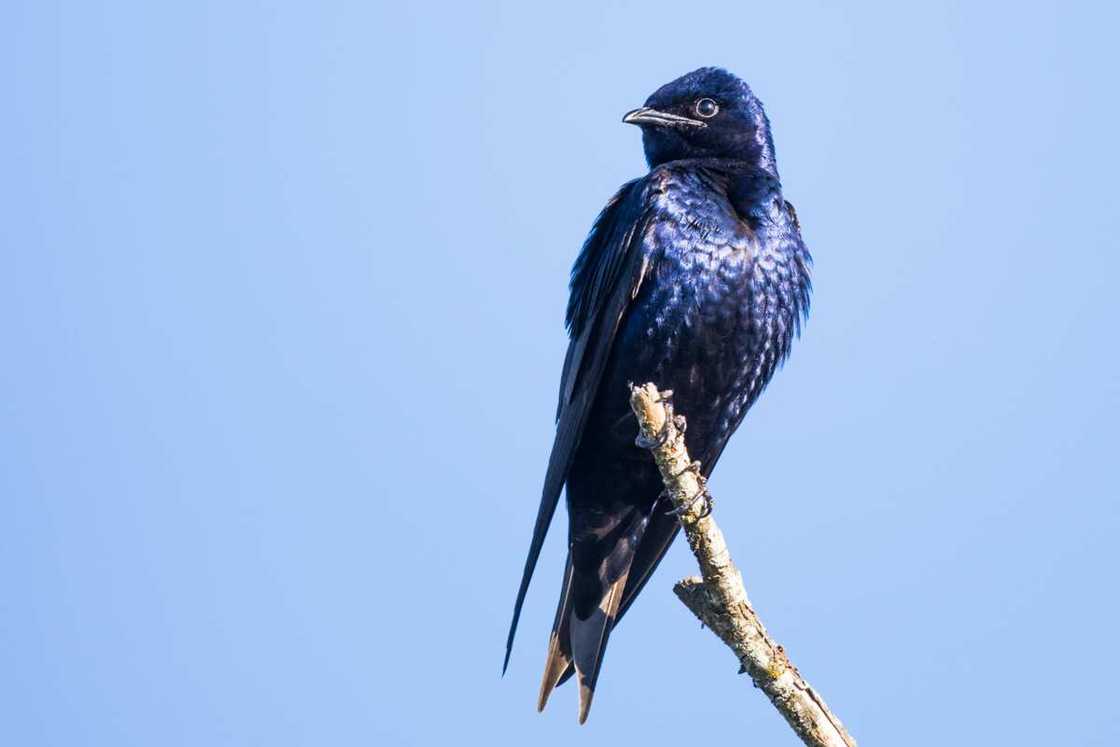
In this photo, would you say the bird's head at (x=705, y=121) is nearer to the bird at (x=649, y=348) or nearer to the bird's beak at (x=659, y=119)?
the bird's beak at (x=659, y=119)

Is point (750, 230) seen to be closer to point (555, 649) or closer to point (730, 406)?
point (730, 406)

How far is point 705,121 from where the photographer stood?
622cm

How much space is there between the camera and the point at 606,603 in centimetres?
545

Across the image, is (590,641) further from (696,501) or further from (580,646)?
(696,501)

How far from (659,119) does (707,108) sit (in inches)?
8.9

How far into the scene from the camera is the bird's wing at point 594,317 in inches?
207

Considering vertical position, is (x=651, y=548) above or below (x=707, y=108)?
A: below

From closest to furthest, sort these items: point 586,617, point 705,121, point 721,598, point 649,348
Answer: point 721,598 < point 649,348 < point 586,617 < point 705,121

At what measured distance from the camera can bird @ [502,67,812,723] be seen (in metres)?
5.23

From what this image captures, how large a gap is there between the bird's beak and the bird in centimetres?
39

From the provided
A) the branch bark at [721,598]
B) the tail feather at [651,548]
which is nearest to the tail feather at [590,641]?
the tail feather at [651,548]

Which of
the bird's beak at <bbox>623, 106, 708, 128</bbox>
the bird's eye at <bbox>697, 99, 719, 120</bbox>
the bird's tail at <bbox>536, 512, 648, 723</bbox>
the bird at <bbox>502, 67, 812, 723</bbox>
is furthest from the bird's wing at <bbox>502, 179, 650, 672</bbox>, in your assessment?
the bird's eye at <bbox>697, 99, 719, 120</bbox>

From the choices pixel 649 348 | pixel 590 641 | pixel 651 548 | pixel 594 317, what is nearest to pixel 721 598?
pixel 590 641

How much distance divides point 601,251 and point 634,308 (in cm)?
42
